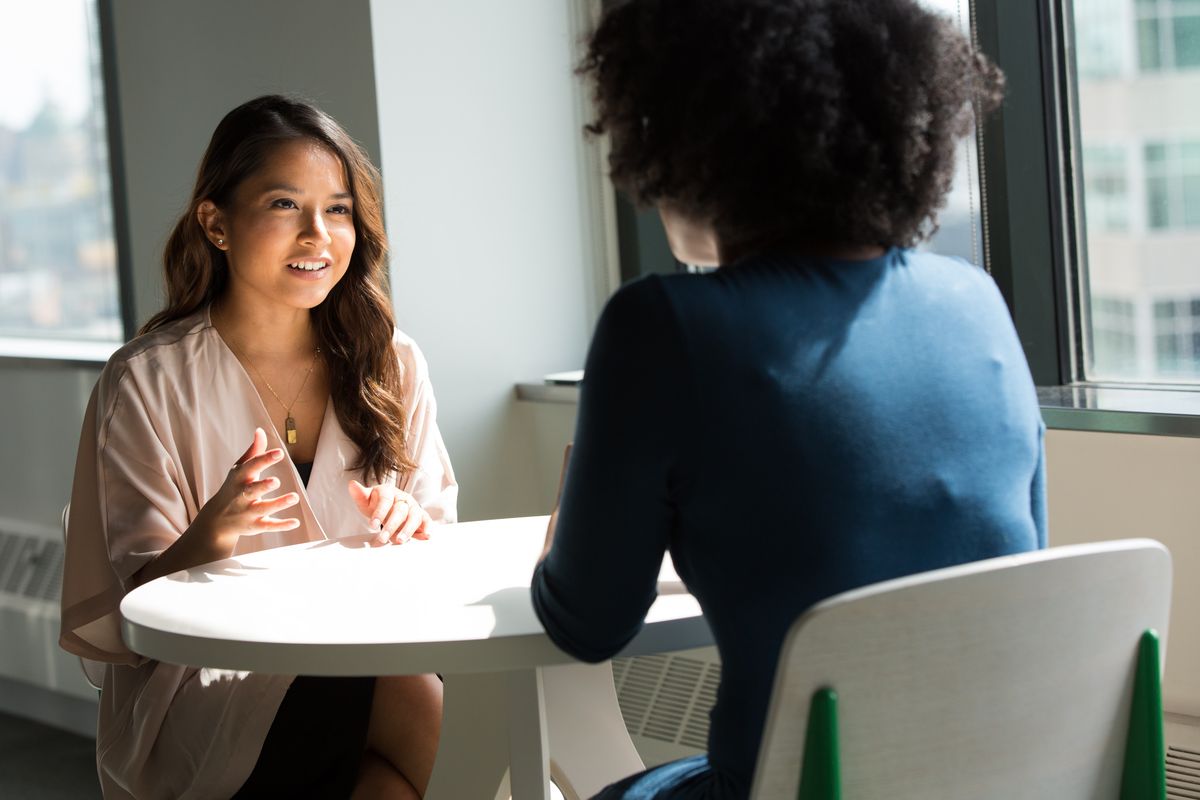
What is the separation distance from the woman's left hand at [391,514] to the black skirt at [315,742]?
22cm

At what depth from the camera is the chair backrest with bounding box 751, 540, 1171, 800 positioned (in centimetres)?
95

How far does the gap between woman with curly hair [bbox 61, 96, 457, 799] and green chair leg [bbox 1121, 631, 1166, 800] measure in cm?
102

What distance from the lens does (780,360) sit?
41.3 inches

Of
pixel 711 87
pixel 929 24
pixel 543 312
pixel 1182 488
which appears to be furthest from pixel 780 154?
pixel 543 312

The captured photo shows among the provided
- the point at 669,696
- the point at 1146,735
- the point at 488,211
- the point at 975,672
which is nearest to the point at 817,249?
the point at 975,672

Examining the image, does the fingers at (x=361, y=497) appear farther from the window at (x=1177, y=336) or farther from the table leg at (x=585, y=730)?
the window at (x=1177, y=336)

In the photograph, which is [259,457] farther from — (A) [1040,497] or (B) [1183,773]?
(B) [1183,773]

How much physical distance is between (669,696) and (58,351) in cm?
238

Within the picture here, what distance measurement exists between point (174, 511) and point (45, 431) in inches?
89.9

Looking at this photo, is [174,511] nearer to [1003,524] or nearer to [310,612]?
[310,612]

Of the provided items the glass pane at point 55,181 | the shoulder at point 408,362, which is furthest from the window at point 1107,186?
the glass pane at point 55,181

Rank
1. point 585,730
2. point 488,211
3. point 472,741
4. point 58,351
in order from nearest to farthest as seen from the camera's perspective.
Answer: point 472,741, point 585,730, point 488,211, point 58,351

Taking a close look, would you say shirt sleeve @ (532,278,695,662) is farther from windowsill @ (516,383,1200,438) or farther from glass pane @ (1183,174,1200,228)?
glass pane @ (1183,174,1200,228)

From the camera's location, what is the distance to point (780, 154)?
1.10 meters
